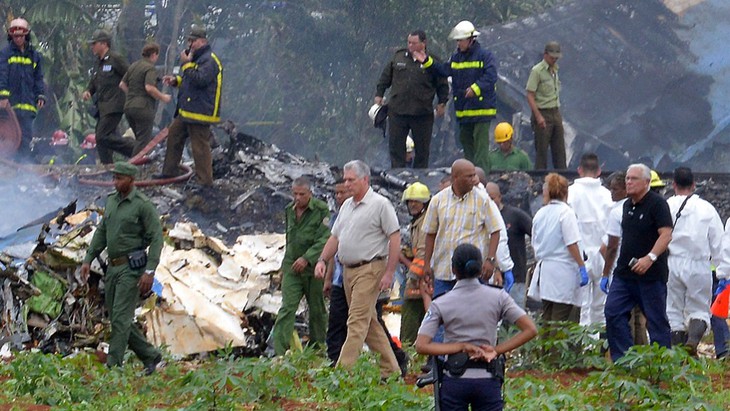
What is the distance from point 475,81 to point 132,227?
6.27 meters

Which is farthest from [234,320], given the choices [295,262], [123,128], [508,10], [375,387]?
[508,10]

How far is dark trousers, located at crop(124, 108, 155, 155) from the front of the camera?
683 inches

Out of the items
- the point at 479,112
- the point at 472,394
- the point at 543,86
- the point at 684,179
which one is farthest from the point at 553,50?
the point at 472,394

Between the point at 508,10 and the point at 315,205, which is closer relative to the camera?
the point at 315,205

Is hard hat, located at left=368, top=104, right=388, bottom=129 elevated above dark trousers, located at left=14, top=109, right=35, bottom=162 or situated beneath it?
elevated above

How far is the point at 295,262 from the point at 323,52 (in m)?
17.4

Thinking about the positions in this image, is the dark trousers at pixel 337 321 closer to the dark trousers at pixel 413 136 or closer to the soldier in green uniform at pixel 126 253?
the soldier in green uniform at pixel 126 253

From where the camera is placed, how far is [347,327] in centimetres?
1076

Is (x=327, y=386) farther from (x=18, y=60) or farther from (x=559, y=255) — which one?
(x=18, y=60)

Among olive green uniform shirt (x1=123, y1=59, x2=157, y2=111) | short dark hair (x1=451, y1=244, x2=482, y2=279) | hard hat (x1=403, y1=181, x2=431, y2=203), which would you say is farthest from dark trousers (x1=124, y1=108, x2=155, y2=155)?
short dark hair (x1=451, y1=244, x2=482, y2=279)

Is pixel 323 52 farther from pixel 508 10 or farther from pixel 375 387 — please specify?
pixel 375 387

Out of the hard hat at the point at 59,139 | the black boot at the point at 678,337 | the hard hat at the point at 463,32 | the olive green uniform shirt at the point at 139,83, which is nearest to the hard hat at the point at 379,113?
the hard hat at the point at 463,32

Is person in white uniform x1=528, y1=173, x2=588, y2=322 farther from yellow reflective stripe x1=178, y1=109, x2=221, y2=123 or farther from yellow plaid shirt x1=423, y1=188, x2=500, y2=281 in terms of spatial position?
yellow reflective stripe x1=178, y1=109, x2=221, y2=123

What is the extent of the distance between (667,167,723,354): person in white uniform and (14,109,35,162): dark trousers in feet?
31.1
